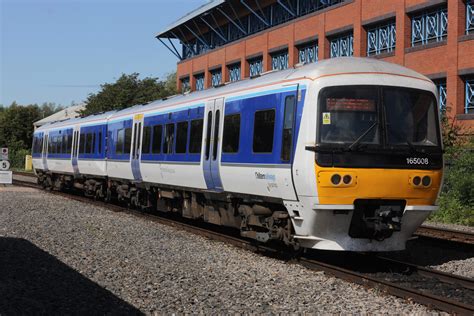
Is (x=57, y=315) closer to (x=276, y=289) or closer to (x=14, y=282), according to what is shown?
(x=14, y=282)

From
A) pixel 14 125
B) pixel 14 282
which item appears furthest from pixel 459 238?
pixel 14 125

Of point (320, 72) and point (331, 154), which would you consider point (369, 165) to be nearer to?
point (331, 154)

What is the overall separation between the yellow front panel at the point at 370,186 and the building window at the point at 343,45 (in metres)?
24.5

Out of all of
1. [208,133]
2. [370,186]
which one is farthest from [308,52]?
[370,186]

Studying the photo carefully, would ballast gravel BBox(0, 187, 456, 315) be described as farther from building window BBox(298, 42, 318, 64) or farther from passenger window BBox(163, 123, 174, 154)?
building window BBox(298, 42, 318, 64)

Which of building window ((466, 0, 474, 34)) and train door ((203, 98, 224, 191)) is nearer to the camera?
train door ((203, 98, 224, 191))

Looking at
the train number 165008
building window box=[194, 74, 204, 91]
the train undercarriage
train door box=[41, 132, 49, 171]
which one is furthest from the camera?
building window box=[194, 74, 204, 91]

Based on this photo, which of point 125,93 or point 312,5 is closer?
point 312,5

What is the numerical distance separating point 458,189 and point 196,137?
31.9 feet

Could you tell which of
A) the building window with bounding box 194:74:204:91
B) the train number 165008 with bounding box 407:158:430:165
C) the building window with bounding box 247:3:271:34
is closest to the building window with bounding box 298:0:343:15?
the building window with bounding box 247:3:271:34

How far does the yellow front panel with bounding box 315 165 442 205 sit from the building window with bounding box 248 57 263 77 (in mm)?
33175

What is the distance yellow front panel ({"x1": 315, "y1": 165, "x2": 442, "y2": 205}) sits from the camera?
8891 millimetres

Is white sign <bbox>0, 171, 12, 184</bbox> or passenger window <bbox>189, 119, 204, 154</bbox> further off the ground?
→ passenger window <bbox>189, 119, 204, 154</bbox>

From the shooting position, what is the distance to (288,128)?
9672 millimetres
